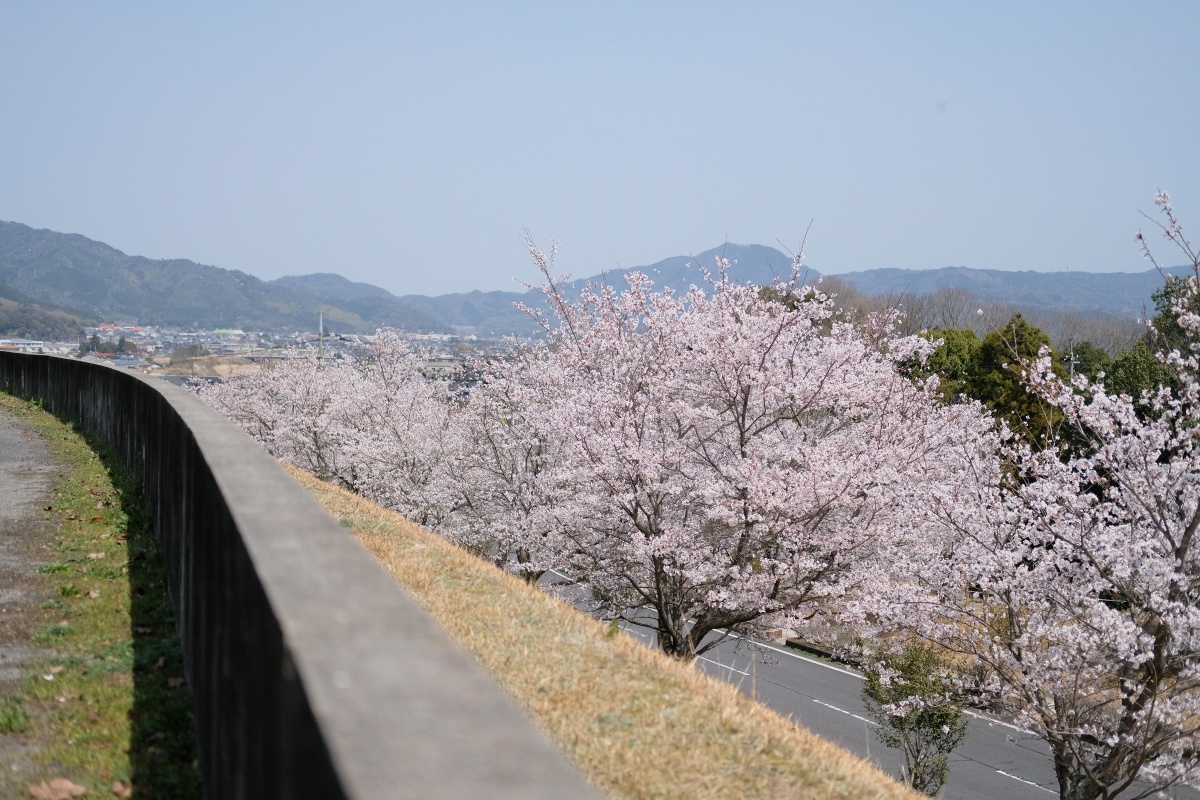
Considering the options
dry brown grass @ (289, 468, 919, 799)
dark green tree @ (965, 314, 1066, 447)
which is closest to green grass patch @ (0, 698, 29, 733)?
dry brown grass @ (289, 468, 919, 799)

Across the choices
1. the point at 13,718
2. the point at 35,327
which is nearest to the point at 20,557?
the point at 13,718

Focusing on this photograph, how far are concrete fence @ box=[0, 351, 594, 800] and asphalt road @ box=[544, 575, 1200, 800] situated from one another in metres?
14.9

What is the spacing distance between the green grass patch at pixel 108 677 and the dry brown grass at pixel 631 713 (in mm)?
1782

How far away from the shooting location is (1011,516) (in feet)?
46.8

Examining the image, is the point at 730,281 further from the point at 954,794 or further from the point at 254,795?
the point at 254,795

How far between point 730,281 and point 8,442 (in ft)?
41.4

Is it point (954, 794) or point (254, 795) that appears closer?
point (254, 795)

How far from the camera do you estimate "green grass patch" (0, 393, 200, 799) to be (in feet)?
15.5

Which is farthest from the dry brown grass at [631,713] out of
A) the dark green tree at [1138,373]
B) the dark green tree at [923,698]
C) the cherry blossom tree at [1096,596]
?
the dark green tree at [1138,373]

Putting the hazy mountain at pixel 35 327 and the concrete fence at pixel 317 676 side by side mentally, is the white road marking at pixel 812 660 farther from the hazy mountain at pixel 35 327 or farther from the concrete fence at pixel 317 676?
the hazy mountain at pixel 35 327

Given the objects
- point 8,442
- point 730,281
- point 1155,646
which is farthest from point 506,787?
point 730,281

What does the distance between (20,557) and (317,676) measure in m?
7.69

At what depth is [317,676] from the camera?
7.50ft

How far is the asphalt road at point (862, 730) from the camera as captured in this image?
73.7 ft
